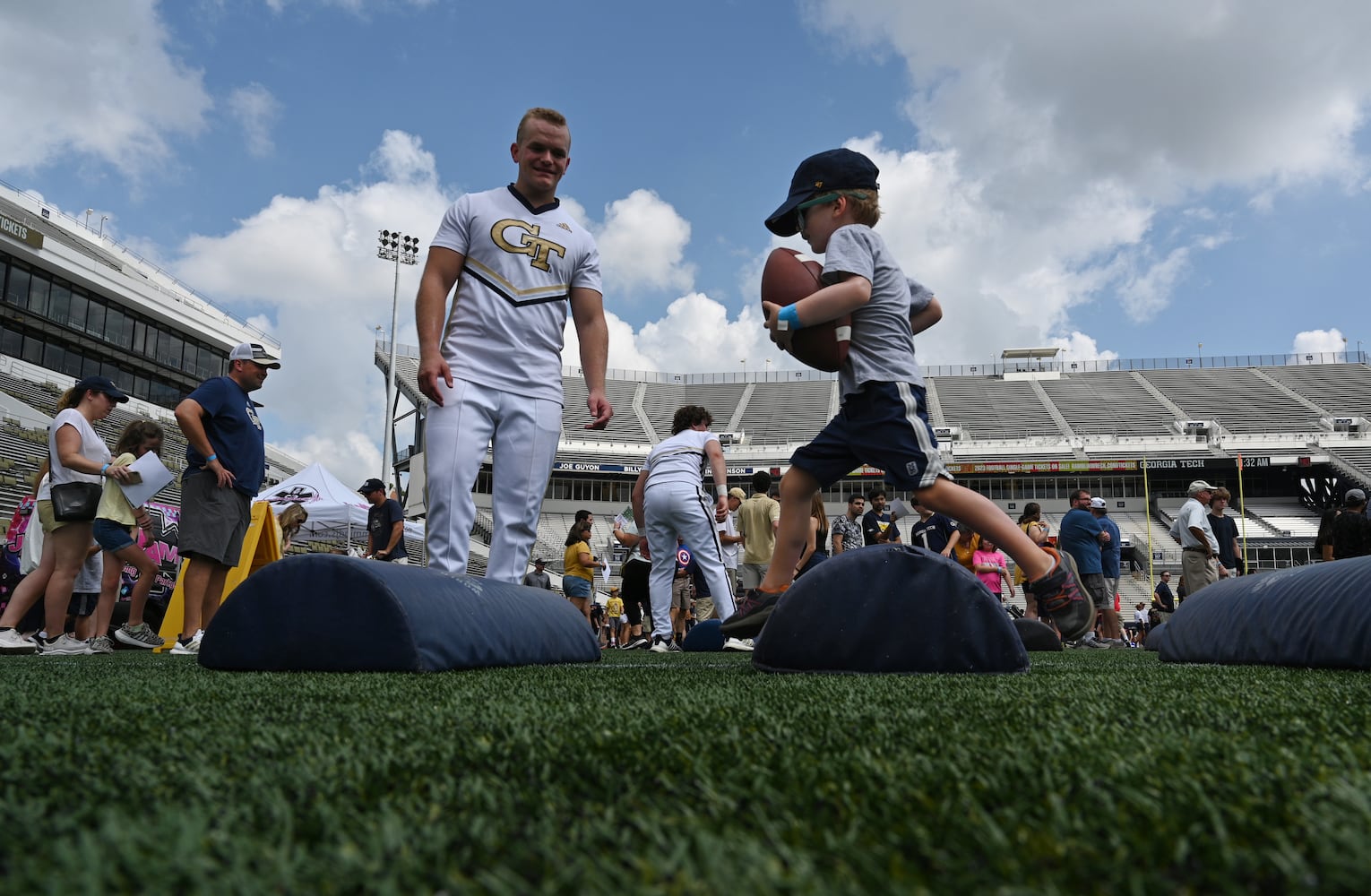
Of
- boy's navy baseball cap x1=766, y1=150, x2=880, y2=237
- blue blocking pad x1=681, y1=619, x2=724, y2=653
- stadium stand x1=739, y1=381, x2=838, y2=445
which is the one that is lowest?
blue blocking pad x1=681, y1=619, x2=724, y2=653

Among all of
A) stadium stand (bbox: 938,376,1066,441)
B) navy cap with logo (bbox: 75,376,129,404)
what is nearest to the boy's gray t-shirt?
navy cap with logo (bbox: 75,376,129,404)

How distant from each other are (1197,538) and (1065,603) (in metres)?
6.62

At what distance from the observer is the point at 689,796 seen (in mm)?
869

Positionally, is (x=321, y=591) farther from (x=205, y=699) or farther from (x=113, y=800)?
(x=113, y=800)

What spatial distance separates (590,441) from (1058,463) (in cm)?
1913

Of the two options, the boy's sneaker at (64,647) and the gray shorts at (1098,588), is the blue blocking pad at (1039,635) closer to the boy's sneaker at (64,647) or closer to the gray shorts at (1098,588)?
the boy's sneaker at (64,647)

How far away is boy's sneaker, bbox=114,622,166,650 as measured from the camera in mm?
5312

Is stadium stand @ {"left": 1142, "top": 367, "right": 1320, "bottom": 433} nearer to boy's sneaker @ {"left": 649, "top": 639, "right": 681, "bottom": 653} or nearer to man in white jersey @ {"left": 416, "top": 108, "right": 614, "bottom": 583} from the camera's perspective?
boy's sneaker @ {"left": 649, "top": 639, "right": 681, "bottom": 653}

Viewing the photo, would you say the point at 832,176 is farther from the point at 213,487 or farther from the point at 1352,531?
the point at 1352,531

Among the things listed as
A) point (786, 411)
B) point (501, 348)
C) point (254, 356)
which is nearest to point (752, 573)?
point (254, 356)

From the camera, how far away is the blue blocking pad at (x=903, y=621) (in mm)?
2594

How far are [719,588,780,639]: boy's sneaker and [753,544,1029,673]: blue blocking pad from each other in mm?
534

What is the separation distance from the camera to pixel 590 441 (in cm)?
4150

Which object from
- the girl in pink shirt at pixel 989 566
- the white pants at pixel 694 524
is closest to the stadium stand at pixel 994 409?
the girl in pink shirt at pixel 989 566
